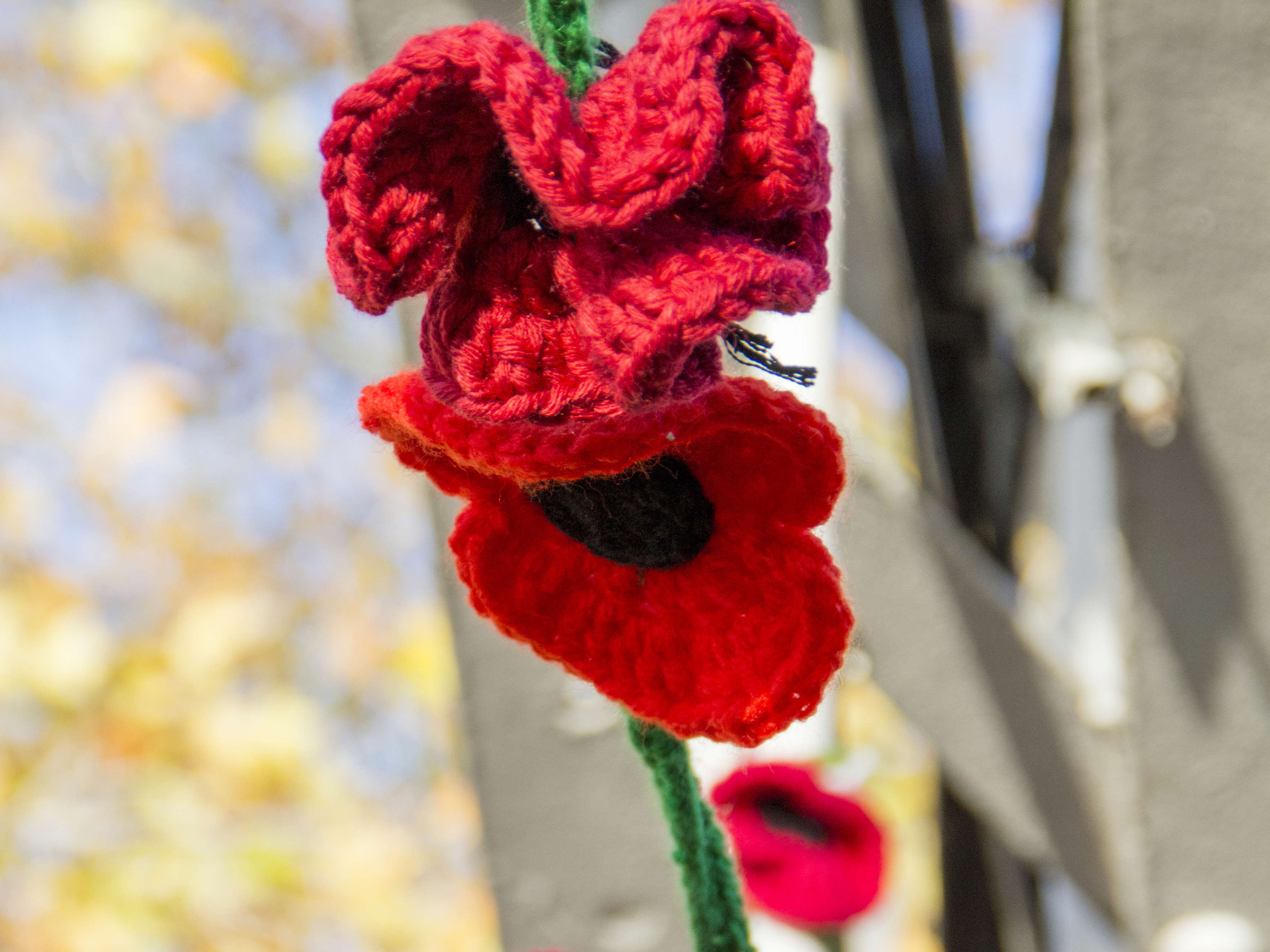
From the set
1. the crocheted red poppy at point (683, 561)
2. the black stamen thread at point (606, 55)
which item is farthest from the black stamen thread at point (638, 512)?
the black stamen thread at point (606, 55)

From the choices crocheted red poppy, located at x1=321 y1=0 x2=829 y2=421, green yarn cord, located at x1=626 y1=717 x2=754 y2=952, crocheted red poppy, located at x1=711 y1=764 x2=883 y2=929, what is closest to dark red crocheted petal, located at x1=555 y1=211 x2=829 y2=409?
crocheted red poppy, located at x1=321 y1=0 x2=829 y2=421

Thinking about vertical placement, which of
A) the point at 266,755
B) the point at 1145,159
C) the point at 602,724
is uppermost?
the point at 266,755

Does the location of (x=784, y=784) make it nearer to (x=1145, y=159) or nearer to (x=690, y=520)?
(x=690, y=520)

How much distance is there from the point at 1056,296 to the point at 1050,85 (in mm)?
128

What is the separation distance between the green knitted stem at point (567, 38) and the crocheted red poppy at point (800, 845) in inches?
11.1

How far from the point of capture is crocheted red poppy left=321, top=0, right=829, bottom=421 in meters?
0.18

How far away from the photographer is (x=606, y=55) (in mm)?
245

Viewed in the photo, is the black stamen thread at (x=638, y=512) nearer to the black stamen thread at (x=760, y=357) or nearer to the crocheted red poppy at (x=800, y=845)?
the black stamen thread at (x=760, y=357)

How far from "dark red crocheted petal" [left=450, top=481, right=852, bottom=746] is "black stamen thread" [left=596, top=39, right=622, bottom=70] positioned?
4.6 inches

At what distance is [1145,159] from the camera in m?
0.40

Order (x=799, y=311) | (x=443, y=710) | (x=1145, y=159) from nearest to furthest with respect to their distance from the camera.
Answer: (x=799, y=311)
(x=1145, y=159)
(x=443, y=710)

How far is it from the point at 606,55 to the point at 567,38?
4cm

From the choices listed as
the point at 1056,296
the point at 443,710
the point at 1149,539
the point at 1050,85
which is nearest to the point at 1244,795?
the point at 1149,539

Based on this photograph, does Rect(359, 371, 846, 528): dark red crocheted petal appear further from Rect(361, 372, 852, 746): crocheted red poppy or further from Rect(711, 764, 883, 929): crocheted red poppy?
Rect(711, 764, 883, 929): crocheted red poppy
